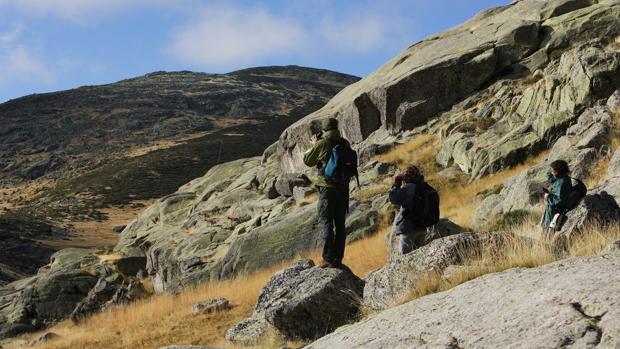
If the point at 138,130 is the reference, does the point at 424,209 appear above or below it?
below

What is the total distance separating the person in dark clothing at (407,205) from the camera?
322 inches

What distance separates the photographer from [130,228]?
38.4 meters

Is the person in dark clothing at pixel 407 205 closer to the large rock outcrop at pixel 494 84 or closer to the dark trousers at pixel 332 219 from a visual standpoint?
the dark trousers at pixel 332 219

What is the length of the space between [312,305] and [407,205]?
2023 millimetres

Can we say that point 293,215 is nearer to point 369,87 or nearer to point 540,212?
point 540,212

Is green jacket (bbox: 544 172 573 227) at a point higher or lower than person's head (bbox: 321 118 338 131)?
lower

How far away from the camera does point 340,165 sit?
824 cm

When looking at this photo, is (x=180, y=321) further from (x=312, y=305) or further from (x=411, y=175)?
(x=411, y=175)

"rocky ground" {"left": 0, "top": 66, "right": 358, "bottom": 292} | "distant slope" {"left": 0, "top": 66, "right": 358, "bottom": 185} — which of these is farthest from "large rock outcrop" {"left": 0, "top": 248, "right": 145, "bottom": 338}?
"distant slope" {"left": 0, "top": 66, "right": 358, "bottom": 185}

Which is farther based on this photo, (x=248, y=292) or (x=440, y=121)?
(x=440, y=121)

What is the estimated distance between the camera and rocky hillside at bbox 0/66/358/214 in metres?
72.6

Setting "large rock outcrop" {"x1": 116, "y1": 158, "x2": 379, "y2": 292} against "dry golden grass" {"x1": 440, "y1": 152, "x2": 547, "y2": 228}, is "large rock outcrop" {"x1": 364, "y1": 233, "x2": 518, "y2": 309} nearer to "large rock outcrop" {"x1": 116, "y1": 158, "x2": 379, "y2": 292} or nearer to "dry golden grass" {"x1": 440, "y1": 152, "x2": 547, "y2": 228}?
"dry golden grass" {"x1": 440, "y1": 152, "x2": 547, "y2": 228}

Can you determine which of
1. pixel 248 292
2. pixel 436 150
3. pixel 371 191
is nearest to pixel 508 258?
pixel 248 292

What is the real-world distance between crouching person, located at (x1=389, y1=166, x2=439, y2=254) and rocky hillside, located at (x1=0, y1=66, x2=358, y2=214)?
189ft
